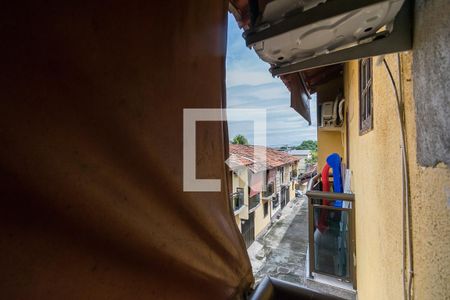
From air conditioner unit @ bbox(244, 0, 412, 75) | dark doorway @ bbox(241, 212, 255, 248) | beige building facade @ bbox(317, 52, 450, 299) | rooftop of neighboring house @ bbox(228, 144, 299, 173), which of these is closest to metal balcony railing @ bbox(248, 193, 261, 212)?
dark doorway @ bbox(241, 212, 255, 248)

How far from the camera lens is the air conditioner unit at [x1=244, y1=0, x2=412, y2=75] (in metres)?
0.65

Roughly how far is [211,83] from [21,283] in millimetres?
673

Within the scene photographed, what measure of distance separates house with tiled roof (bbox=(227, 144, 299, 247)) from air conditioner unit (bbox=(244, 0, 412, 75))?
187 inches

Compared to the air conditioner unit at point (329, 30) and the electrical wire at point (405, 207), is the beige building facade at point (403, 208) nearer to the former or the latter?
the electrical wire at point (405, 207)

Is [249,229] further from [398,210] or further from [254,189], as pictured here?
[398,210]

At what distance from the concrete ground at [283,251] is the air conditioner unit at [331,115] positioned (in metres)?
3.80

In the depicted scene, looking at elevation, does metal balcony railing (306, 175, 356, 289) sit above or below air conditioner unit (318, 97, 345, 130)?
below

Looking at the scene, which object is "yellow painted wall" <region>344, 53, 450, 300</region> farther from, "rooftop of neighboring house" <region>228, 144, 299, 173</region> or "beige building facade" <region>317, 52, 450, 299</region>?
"rooftop of neighboring house" <region>228, 144, 299, 173</region>

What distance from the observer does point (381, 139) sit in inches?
56.4

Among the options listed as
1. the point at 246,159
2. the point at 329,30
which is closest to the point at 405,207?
the point at 329,30

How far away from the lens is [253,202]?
10.2m

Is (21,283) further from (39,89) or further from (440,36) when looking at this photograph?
(440,36)

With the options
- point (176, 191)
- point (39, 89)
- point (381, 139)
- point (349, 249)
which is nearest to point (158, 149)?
point (176, 191)

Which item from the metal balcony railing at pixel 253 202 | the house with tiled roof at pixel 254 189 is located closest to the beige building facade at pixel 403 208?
the house with tiled roof at pixel 254 189
